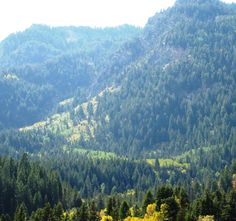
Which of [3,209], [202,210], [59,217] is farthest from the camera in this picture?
[3,209]

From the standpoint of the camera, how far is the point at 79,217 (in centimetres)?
15300

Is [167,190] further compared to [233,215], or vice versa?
[167,190]

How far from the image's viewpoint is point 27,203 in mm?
194625

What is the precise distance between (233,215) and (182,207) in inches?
599

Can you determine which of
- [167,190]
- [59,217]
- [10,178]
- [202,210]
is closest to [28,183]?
[10,178]

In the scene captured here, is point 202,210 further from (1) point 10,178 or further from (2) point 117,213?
(1) point 10,178

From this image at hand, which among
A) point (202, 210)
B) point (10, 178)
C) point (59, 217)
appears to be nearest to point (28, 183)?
point (10, 178)

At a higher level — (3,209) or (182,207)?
(182,207)

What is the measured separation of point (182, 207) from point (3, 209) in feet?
246

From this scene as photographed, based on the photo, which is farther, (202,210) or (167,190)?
(167,190)

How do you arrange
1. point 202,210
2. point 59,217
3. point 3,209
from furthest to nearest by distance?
1. point 3,209
2. point 59,217
3. point 202,210

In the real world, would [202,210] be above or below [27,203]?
above

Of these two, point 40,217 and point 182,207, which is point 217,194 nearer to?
point 182,207

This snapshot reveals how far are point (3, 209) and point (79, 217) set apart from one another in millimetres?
47930
